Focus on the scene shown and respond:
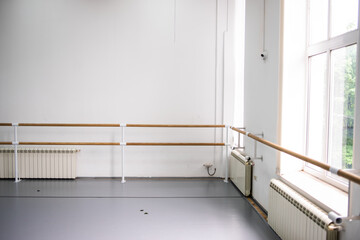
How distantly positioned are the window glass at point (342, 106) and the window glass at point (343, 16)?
143mm

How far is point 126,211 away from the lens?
341cm

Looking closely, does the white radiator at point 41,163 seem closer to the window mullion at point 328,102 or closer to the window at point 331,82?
the window at point 331,82

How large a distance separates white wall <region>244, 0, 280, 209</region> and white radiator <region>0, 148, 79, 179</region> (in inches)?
106

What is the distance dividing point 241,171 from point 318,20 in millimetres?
2053

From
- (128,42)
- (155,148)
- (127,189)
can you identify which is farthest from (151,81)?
(127,189)

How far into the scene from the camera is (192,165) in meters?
4.96

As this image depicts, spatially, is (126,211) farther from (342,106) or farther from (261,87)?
(342,106)

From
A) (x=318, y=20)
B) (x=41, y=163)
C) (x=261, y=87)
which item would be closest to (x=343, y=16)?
(x=318, y=20)

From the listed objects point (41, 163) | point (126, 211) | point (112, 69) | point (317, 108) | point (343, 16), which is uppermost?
point (343, 16)

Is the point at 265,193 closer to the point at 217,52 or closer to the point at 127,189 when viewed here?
the point at 127,189

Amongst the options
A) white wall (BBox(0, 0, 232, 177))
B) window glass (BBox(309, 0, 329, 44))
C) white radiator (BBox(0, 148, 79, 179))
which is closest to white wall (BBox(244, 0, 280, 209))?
window glass (BBox(309, 0, 329, 44))

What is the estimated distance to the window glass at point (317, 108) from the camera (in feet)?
8.58

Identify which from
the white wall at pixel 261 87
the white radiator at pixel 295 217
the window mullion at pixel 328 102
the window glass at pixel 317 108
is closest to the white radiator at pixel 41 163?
the white wall at pixel 261 87

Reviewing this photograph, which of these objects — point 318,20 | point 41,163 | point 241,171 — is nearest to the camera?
point 318,20
